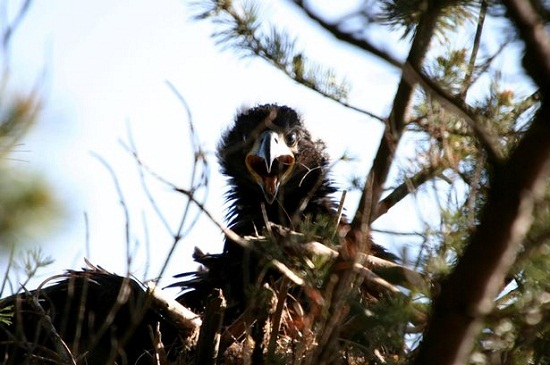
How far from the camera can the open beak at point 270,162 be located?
6186mm

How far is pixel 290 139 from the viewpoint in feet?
22.4

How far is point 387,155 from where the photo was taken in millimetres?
3938

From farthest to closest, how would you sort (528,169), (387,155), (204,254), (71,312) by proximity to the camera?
(204,254) → (71,312) → (387,155) → (528,169)

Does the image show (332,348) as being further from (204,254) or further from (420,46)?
(204,254)

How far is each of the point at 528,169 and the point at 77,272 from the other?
3.42 meters

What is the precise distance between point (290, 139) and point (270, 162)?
80 centimetres

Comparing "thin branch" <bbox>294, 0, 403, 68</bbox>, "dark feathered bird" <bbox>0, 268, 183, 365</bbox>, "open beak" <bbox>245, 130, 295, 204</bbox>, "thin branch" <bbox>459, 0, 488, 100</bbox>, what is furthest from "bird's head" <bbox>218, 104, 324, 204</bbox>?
"thin branch" <bbox>294, 0, 403, 68</bbox>

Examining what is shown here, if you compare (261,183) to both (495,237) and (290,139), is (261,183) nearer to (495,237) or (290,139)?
(290,139)

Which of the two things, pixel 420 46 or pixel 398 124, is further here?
pixel 398 124

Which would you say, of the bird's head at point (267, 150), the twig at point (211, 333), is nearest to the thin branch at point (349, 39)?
the twig at point (211, 333)

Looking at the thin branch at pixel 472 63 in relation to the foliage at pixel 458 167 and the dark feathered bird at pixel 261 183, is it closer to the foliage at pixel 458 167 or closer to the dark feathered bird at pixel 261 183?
the foliage at pixel 458 167

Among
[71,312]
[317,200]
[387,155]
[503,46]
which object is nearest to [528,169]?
[503,46]

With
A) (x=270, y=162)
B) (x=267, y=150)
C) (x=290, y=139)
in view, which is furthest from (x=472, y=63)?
(x=290, y=139)

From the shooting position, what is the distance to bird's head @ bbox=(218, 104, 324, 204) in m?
6.26
